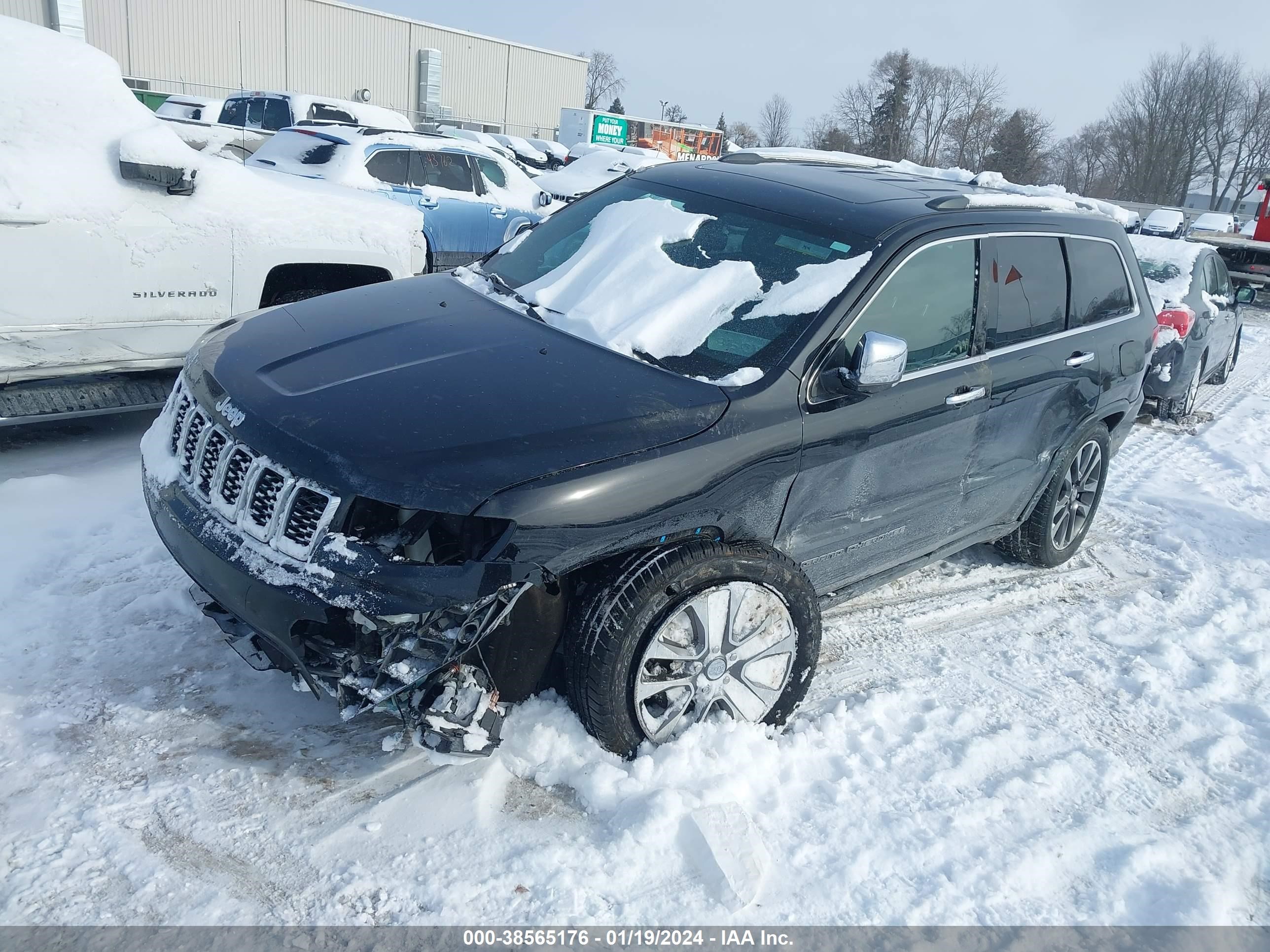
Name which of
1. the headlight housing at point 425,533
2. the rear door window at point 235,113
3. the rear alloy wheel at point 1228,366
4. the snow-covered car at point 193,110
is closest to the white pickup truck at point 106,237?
the headlight housing at point 425,533

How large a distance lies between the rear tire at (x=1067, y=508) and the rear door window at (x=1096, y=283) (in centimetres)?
59

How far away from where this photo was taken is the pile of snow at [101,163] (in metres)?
4.68

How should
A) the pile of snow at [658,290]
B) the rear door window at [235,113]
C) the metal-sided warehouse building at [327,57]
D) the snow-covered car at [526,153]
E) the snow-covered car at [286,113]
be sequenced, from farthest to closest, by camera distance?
the metal-sided warehouse building at [327,57]
the snow-covered car at [526,153]
the rear door window at [235,113]
the snow-covered car at [286,113]
the pile of snow at [658,290]

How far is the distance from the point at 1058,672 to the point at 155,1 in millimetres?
38062

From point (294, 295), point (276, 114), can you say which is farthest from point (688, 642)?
point (276, 114)

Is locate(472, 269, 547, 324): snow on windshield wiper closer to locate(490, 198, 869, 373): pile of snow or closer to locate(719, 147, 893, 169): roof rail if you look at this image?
locate(490, 198, 869, 373): pile of snow

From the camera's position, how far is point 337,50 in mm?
38469

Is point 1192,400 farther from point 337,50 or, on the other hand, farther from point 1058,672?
point 337,50

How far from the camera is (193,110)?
66.4 feet

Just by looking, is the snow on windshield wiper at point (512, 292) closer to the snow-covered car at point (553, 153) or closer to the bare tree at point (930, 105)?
the snow-covered car at point (553, 153)

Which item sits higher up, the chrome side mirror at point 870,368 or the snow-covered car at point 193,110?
the chrome side mirror at point 870,368

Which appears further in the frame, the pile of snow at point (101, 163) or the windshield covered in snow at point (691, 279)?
the pile of snow at point (101, 163)

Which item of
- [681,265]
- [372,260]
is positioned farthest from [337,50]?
[681,265]

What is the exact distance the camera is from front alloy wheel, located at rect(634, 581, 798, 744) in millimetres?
3051
